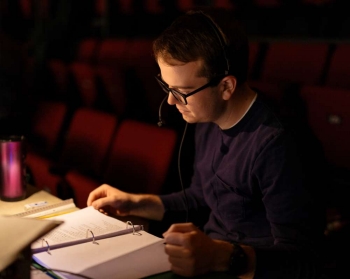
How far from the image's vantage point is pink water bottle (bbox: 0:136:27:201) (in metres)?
1.32

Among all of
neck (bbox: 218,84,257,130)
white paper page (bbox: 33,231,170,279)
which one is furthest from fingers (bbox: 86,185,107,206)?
neck (bbox: 218,84,257,130)

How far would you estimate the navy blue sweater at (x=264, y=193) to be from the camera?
99cm

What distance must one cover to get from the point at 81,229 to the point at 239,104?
1.57ft

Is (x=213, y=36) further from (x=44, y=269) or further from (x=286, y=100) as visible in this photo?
(x=286, y=100)

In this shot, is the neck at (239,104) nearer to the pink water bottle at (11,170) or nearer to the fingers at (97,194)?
the fingers at (97,194)

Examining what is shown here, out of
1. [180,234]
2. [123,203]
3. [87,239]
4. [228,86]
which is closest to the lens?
[180,234]

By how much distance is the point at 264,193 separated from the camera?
1070 millimetres

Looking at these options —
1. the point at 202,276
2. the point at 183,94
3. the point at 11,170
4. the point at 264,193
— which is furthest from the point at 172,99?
the point at 11,170

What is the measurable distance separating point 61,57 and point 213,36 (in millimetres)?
4539

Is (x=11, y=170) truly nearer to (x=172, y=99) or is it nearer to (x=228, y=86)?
(x=172, y=99)

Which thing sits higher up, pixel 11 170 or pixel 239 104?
pixel 239 104

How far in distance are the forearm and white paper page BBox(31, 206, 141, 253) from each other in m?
0.12

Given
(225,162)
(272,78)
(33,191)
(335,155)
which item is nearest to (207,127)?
(225,162)

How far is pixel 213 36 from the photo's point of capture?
41.1 inches
